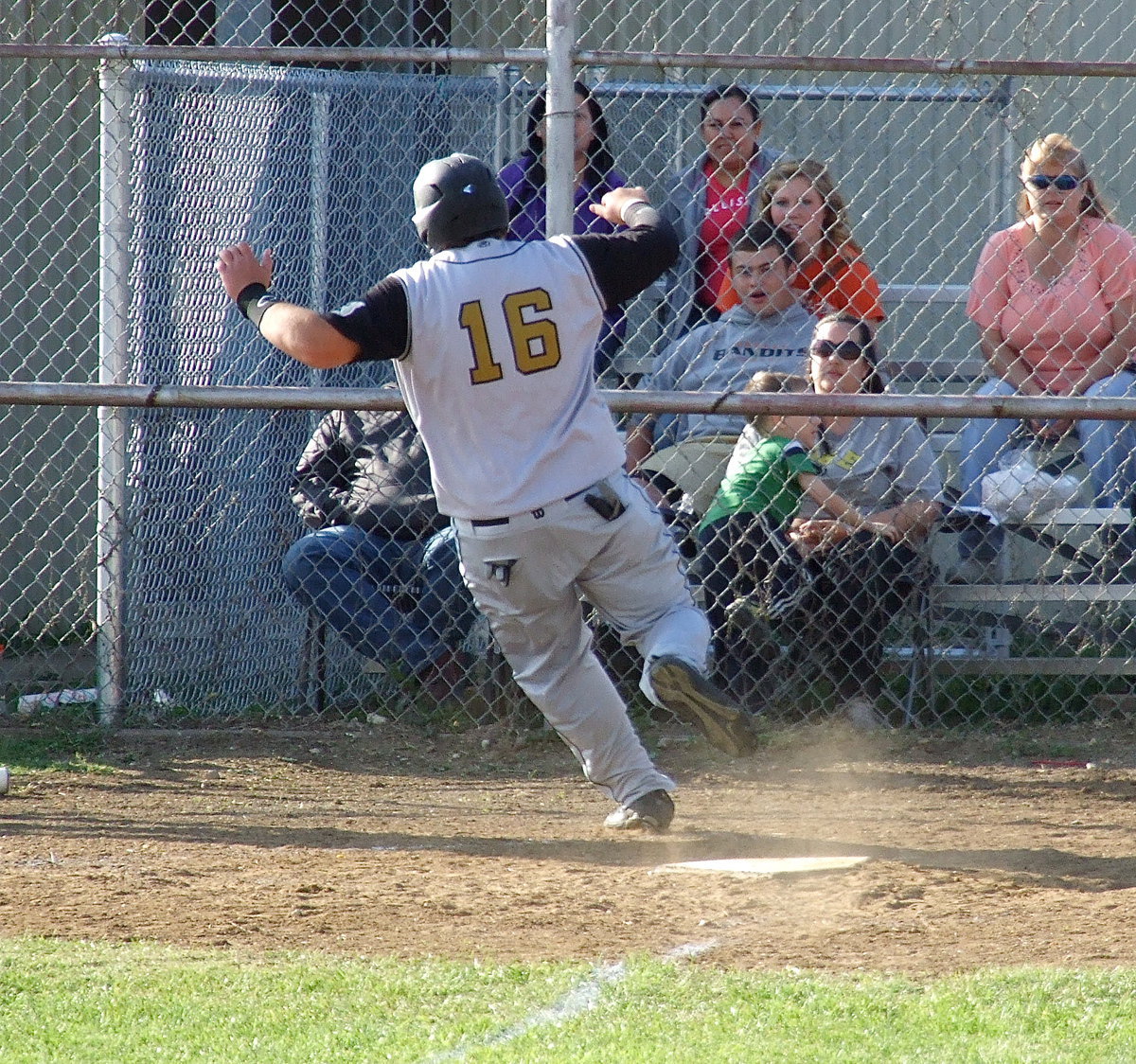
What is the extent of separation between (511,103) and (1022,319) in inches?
95.5

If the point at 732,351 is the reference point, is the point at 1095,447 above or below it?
below

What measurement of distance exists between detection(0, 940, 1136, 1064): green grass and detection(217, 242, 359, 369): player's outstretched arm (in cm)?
153

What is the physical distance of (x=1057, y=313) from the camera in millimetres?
6473

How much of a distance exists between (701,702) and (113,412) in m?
2.98

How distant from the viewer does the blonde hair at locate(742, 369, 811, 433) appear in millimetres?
6004

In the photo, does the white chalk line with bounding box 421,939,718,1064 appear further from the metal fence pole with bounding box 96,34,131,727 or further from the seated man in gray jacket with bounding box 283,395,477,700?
the metal fence pole with bounding box 96,34,131,727

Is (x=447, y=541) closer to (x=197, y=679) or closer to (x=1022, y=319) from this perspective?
(x=197, y=679)

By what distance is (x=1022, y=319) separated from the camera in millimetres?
6426

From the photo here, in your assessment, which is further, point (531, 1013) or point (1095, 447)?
point (1095, 447)

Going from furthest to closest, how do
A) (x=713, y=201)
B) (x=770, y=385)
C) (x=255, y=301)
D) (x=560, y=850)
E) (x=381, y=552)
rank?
(x=713, y=201)
(x=381, y=552)
(x=770, y=385)
(x=560, y=850)
(x=255, y=301)

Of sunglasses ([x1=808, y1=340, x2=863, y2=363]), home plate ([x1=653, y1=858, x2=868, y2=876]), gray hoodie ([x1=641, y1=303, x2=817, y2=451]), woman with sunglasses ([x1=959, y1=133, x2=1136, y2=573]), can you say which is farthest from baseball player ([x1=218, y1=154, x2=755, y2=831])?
woman with sunglasses ([x1=959, y1=133, x2=1136, y2=573])

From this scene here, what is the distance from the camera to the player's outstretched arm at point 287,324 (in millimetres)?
4152

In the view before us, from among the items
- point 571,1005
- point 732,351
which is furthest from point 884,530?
point 571,1005

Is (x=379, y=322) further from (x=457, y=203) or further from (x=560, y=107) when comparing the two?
(x=560, y=107)
